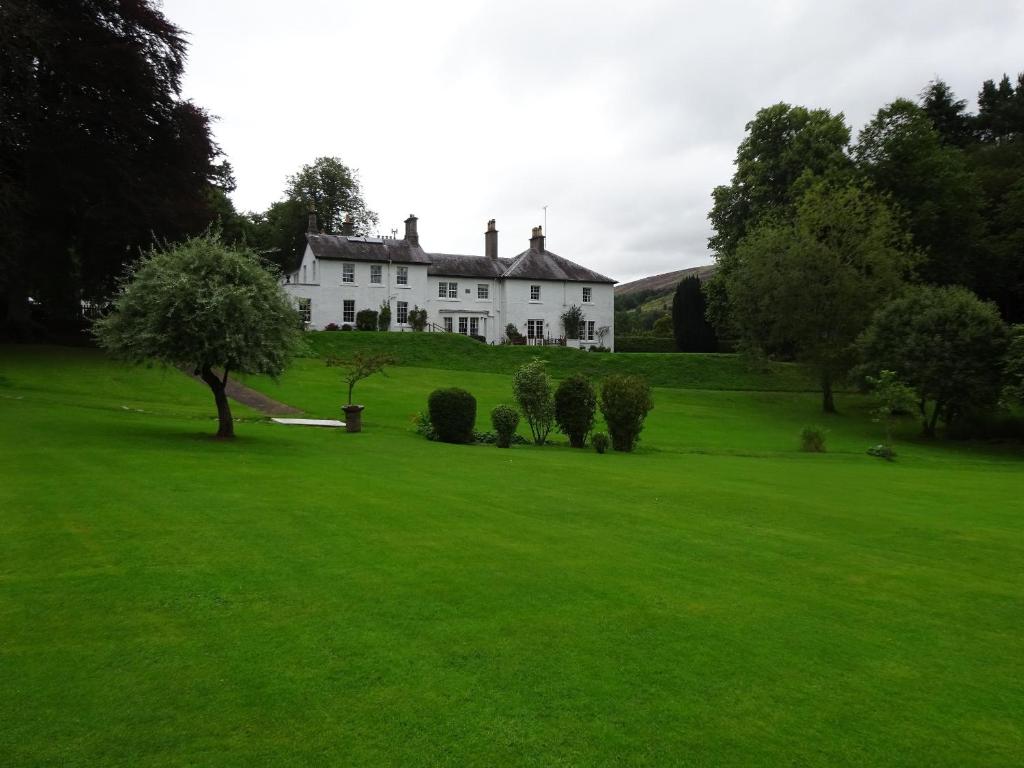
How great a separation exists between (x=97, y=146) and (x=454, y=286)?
32.5m

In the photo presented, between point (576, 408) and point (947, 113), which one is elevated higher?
point (947, 113)

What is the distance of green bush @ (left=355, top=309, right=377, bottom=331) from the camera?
58.0m

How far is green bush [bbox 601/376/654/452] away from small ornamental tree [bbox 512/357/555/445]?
1.94 m

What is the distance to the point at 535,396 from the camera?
24.8m

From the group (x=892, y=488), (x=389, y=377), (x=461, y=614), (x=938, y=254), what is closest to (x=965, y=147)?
(x=938, y=254)

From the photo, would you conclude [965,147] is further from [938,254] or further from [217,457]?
[217,457]

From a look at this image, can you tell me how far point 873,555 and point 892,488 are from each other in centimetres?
844

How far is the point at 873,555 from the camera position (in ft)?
31.6

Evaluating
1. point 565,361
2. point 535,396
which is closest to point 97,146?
point 535,396

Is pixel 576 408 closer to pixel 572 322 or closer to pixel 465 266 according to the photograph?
pixel 572 322

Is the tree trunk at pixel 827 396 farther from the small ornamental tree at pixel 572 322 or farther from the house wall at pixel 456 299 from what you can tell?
the small ornamental tree at pixel 572 322

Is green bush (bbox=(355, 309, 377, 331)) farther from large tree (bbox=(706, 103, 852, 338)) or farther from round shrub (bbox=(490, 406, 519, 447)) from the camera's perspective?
round shrub (bbox=(490, 406, 519, 447))

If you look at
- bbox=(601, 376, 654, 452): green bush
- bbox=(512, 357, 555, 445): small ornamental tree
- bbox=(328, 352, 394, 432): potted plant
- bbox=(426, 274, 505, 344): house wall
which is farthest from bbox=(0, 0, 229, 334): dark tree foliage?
bbox=(426, 274, 505, 344): house wall

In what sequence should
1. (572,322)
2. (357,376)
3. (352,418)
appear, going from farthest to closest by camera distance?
(572,322) < (357,376) < (352,418)
